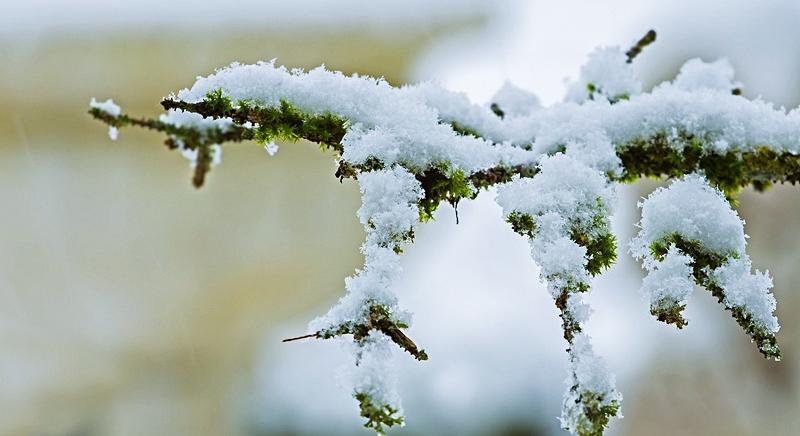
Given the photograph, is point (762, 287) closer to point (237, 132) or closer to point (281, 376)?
point (237, 132)

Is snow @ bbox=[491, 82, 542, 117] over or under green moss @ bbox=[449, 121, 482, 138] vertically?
over

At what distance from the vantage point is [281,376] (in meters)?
4.58

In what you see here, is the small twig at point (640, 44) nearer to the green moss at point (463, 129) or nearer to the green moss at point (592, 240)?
the green moss at point (463, 129)

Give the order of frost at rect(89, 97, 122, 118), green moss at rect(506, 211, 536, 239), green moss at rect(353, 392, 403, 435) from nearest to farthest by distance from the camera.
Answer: green moss at rect(353, 392, 403, 435), green moss at rect(506, 211, 536, 239), frost at rect(89, 97, 122, 118)

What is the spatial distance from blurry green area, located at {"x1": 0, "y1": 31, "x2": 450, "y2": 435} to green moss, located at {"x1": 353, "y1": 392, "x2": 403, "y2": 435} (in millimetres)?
3968

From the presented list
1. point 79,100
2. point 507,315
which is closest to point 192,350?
point 79,100

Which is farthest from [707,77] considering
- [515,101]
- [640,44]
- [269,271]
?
[269,271]

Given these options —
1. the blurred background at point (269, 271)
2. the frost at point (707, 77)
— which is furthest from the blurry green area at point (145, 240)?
the frost at point (707, 77)

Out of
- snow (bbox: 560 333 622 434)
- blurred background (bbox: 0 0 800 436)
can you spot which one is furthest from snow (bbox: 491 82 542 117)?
blurred background (bbox: 0 0 800 436)

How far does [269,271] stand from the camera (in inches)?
185

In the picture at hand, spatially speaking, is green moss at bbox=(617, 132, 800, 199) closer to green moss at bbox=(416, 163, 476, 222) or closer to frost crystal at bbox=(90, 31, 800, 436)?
frost crystal at bbox=(90, 31, 800, 436)

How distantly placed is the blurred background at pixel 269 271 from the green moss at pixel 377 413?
11.3ft

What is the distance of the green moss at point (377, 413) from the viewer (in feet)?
1.44

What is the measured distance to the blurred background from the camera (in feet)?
13.4
